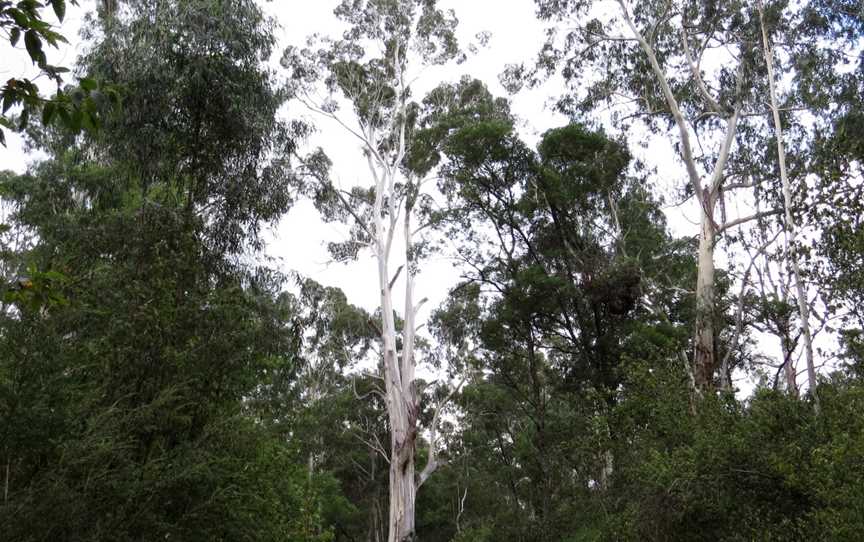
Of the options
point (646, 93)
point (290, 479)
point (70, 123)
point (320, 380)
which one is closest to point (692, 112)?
point (646, 93)

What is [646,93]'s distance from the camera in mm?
13734

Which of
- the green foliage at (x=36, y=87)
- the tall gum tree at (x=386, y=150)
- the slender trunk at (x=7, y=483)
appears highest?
the tall gum tree at (x=386, y=150)

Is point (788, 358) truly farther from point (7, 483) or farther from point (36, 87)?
point (36, 87)

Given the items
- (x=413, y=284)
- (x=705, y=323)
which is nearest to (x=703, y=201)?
(x=705, y=323)

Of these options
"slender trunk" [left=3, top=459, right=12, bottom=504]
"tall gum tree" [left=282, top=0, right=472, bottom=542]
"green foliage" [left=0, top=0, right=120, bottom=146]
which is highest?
"tall gum tree" [left=282, top=0, right=472, bottom=542]

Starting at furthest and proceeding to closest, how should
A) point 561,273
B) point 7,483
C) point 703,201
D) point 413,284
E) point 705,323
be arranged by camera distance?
1. point 413,284
2. point 561,273
3. point 703,201
4. point 705,323
5. point 7,483

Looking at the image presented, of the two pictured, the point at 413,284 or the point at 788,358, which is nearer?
the point at 788,358

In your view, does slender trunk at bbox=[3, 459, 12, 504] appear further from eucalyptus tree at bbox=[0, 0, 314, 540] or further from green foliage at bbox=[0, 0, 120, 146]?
green foliage at bbox=[0, 0, 120, 146]

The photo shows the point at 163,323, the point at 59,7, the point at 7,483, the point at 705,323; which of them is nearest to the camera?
the point at 59,7

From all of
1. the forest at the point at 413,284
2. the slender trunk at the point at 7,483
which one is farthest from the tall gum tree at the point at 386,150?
the slender trunk at the point at 7,483

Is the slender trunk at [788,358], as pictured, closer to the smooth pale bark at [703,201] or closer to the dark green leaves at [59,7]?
the smooth pale bark at [703,201]

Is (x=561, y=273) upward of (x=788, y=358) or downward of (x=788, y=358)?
upward

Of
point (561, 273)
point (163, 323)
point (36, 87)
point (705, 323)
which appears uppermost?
point (561, 273)

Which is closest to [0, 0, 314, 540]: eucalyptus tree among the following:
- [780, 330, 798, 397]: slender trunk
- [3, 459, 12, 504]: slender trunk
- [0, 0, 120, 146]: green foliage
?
[3, 459, 12, 504]: slender trunk
